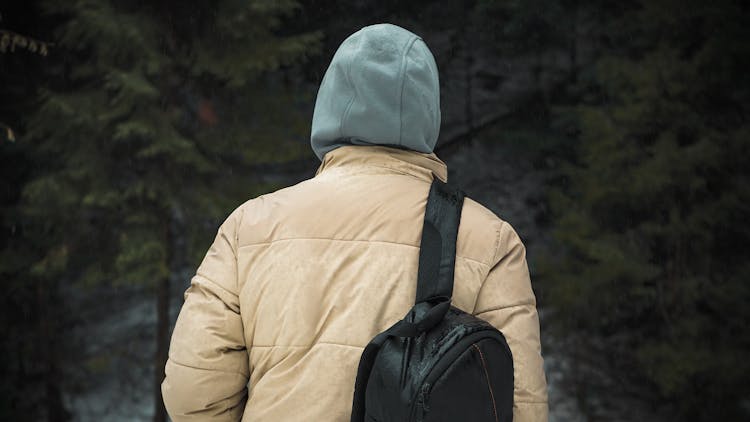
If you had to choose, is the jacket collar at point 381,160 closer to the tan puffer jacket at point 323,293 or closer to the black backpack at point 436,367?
the tan puffer jacket at point 323,293

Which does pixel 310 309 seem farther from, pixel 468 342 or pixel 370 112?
pixel 370 112

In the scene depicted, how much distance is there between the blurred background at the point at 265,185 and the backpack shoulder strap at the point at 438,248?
258 inches

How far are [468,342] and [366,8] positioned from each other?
9664mm

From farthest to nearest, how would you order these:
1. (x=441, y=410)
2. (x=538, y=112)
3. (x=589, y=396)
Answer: (x=538, y=112), (x=589, y=396), (x=441, y=410)

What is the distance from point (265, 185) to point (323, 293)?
690cm

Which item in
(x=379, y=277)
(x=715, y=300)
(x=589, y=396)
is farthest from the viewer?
(x=589, y=396)

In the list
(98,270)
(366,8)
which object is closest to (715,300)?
(366,8)

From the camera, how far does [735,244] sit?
26.3 feet

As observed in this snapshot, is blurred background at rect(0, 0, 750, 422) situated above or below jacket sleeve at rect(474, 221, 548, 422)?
below

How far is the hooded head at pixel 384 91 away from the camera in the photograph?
161 cm

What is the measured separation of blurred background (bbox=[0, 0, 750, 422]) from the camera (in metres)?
7.70

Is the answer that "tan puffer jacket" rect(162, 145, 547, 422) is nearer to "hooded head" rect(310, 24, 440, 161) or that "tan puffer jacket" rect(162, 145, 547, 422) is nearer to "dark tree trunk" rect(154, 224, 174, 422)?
"hooded head" rect(310, 24, 440, 161)

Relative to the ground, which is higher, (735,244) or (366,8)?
(366,8)

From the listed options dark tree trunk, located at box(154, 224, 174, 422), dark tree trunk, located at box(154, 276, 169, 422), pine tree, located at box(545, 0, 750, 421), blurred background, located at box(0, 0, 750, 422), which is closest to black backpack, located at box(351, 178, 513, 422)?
blurred background, located at box(0, 0, 750, 422)
